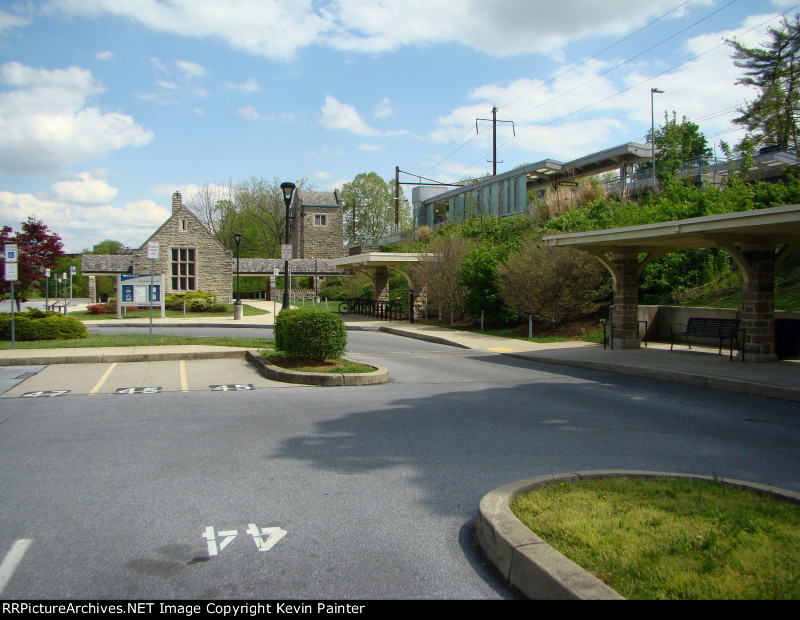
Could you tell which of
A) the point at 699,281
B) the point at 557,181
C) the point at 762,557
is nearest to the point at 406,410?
the point at 762,557

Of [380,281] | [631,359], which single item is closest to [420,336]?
[631,359]

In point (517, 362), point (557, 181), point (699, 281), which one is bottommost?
point (517, 362)

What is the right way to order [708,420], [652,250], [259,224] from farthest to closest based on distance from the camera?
[259,224], [652,250], [708,420]

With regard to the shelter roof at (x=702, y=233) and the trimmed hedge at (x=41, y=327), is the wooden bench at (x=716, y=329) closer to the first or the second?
the shelter roof at (x=702, y=233)

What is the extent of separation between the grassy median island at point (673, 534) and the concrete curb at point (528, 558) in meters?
0.10

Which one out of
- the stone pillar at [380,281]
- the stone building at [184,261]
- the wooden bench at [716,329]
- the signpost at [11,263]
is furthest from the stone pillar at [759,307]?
the stone building at [184,261]

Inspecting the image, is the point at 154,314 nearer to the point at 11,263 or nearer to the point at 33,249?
the point at 33,249

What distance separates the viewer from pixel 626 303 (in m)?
17.2

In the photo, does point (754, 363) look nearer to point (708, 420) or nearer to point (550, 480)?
point (708, 420)

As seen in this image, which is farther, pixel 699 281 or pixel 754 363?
pixel 699 281

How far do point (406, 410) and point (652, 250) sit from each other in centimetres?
1109

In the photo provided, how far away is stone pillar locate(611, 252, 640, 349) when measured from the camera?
17.1 metres

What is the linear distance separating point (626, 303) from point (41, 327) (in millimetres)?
16647

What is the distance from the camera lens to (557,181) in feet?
121
